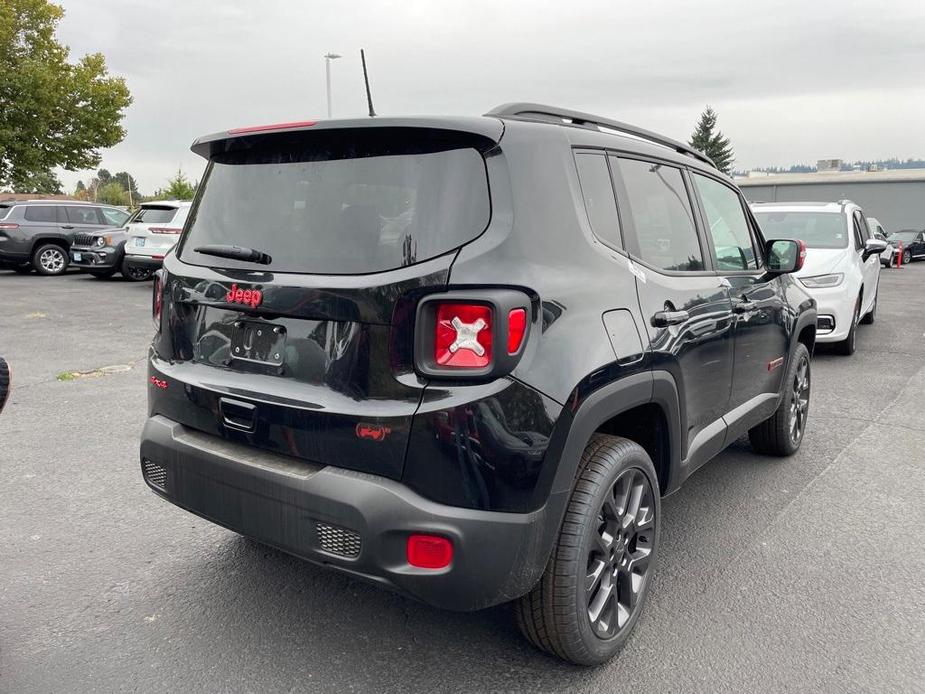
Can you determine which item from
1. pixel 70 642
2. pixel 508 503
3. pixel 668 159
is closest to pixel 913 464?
pixel 668 159

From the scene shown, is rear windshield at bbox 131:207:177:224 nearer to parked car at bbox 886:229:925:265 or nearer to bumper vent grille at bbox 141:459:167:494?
bumper vent grille at bbox 141:459:167:494

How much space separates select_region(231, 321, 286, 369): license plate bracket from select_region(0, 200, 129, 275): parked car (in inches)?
658

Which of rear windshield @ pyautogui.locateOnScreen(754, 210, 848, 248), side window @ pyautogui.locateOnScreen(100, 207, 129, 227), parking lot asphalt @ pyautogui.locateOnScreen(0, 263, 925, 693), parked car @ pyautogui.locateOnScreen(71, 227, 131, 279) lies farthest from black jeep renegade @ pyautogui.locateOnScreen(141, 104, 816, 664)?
side window @ pyautogui.locateOnScreen(100, 207, 129, 227)

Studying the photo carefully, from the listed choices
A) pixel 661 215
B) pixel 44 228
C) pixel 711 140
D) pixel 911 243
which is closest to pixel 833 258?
pixel 661 215

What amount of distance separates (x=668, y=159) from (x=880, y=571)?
6.60 feet

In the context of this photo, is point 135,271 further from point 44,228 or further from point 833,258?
point 833,258

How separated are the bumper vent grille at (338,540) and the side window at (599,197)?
50.8 inches

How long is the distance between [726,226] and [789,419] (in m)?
1.47

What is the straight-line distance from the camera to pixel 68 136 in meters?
29.0

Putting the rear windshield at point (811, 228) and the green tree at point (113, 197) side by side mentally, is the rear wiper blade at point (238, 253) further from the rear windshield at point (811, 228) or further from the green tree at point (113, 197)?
the green tree at point (113, 197)

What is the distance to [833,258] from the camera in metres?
8.39

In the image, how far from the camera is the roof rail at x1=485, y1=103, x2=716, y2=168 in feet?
8.68

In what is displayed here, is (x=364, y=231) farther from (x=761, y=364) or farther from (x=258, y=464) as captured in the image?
(x=761, y=364)

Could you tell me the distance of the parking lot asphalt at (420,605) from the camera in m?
2.56
